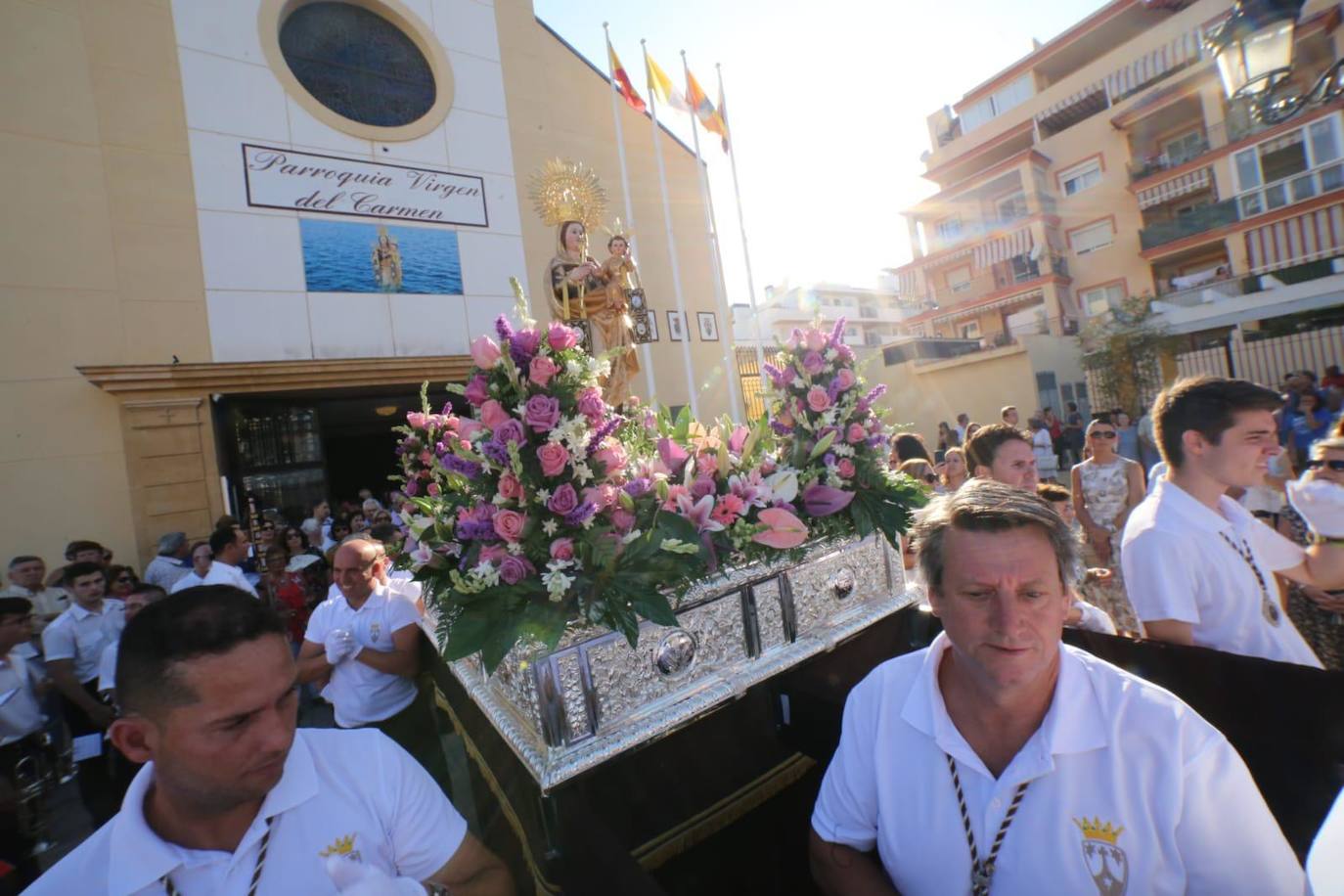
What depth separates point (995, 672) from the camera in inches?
51.7

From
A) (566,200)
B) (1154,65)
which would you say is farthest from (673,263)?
(1154,65)

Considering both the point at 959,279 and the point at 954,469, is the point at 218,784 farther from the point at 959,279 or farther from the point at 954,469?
the point at 959,279

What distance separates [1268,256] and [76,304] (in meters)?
25.7

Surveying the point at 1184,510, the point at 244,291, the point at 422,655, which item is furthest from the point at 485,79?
the point at 1184,510

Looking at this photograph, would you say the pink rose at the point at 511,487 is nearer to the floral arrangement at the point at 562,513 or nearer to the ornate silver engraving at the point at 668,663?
the floral arrangement at the point at 562,513

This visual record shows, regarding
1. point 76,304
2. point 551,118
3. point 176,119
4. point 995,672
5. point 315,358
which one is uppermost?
point 551,118

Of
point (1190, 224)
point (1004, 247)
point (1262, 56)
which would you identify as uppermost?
point (1004, 247)

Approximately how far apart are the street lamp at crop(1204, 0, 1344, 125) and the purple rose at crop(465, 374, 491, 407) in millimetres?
3984

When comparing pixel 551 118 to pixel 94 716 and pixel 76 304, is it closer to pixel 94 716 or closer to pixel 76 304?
pixel 76 304

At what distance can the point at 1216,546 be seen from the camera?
1.98m

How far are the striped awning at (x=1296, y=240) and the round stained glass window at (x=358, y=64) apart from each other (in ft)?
69.7

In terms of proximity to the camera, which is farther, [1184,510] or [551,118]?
[551,118]

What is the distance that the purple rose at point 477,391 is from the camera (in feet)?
6.54

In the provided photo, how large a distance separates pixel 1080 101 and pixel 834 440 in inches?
1012
